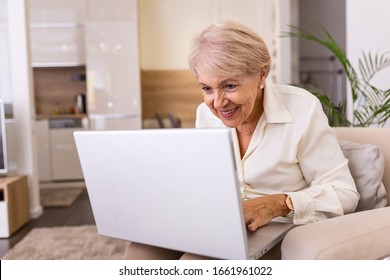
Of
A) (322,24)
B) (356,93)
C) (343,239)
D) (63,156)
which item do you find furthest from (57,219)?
A: (322,24)

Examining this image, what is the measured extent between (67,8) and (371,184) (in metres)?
4.84

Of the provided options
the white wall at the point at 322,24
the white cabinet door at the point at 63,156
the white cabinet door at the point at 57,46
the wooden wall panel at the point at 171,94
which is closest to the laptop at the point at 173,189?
the white cabinet door at the point at 63,156

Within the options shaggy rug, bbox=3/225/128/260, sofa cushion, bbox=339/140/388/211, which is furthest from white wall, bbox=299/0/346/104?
sofa cushion, bbox=339/140/388/211

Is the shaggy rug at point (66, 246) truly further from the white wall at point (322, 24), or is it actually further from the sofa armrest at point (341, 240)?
the white wall at point (322, 24)

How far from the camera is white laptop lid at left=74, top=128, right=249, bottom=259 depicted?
793 mm

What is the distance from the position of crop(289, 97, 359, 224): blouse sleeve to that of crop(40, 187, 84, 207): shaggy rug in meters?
3.40

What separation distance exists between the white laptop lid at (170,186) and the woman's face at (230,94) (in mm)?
312

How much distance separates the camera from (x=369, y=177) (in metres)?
1.28

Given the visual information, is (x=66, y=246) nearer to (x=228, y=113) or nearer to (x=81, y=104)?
(x=228, y=113)

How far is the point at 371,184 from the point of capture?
4.17 feet

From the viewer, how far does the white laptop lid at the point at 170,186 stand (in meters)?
0.79

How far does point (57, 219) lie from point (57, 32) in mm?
2702
